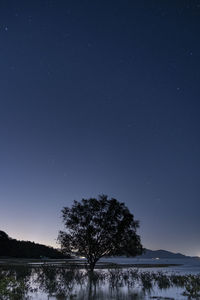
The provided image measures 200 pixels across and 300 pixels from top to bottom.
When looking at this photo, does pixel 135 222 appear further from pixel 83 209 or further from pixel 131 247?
pixel 83 209

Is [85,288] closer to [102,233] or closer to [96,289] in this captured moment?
[96,289]

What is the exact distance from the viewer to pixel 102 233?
4616cm

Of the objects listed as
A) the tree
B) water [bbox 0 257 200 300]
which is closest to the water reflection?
water [bbox 0 257 200 300]

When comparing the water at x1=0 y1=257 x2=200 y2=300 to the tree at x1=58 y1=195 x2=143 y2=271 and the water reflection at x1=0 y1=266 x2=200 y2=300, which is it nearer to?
the water reflection at x1=0 y1=266 x2=200 y2=300

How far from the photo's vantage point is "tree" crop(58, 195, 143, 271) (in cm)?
4603

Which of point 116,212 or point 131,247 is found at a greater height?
point 116,212

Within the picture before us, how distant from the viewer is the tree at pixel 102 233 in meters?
46.0

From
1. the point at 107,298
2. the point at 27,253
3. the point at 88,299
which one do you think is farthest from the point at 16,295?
the point at 27,253

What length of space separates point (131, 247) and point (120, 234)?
2576mm

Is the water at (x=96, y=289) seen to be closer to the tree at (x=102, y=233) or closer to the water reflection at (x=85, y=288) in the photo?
the water reflection at (x=85, y=288)

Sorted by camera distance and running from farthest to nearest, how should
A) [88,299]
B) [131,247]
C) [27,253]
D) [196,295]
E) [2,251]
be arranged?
[27,253]
[2,251]
[131,247]
[196,295]
[88,299]

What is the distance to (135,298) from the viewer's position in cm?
1791

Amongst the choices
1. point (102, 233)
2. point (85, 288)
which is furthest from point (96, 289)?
point (102, 233)

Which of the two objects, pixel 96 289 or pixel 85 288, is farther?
pixel 85 288
